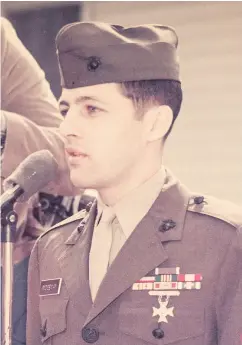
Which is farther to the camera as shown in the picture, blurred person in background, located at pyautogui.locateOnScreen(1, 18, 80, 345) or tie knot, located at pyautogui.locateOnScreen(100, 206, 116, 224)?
Answer: blurred person in background, located at pyautogui.locateOnScreen(1, 18, 80, 345)

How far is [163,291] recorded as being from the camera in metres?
0.82

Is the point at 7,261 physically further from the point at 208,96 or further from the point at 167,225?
the point at 208,96

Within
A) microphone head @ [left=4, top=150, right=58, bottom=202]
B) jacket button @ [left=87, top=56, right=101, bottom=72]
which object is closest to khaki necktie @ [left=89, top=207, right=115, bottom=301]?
microphone head @ [left=4, top=150, right=58, bottom=202]

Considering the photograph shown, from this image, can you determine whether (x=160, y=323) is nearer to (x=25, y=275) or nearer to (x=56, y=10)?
(x=25, y=275)

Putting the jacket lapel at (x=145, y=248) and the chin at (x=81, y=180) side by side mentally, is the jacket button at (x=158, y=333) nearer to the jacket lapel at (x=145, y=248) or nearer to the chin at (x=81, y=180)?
the jacket lapel at (x=145, y=248)

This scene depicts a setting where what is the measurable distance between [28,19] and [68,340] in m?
0.61

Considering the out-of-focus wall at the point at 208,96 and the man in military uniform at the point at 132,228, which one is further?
the out-of-focus wall at the point at 208,96

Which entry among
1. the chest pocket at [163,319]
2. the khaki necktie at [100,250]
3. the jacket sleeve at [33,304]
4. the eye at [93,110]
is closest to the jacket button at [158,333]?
the chest pocket at [163,319]

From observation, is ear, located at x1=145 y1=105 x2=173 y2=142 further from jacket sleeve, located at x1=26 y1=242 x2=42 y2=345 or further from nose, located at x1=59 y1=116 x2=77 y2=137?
jacket sleeve, located at x1=26 y1=242 x2=42 y2=345

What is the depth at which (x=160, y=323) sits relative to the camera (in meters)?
0.80

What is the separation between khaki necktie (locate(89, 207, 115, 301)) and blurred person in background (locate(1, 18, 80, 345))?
12 centimetres

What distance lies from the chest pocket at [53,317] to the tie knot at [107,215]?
12cm

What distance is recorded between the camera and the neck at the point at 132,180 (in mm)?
867

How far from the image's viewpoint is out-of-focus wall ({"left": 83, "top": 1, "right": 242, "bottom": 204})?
927mm
